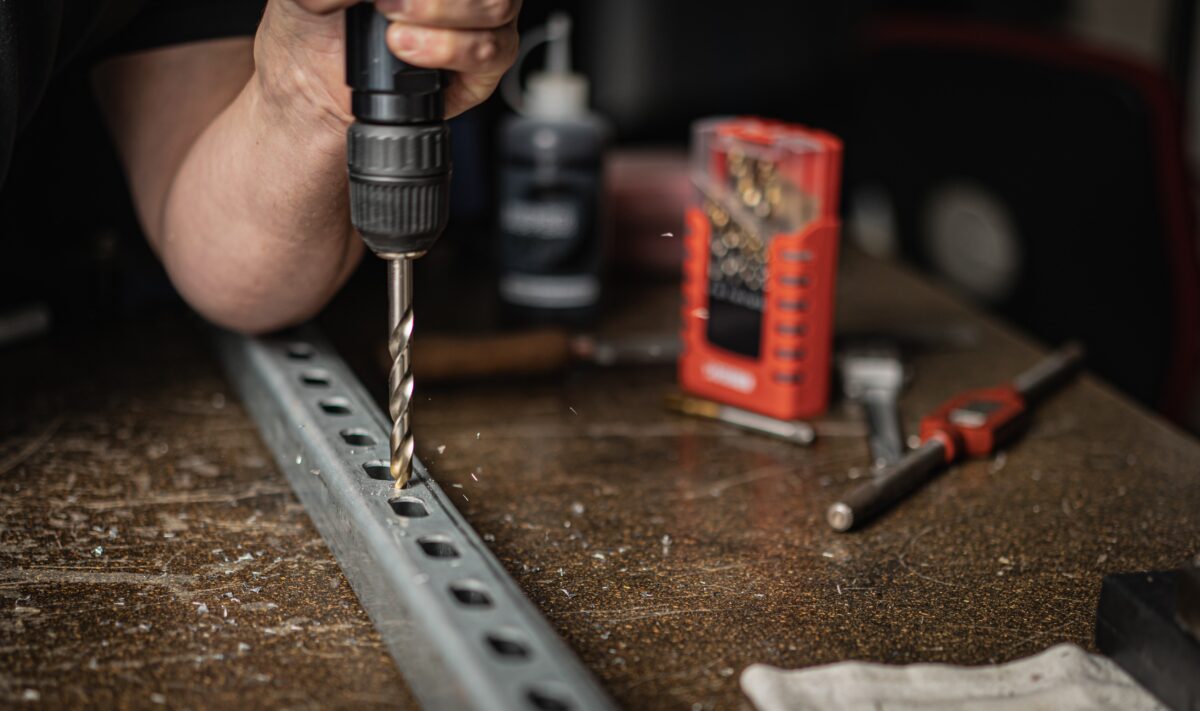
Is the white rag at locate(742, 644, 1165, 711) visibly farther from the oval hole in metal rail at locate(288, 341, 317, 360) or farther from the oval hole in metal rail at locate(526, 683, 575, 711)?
the oval hole in metal rail at locate(288, 341, 317, 360)

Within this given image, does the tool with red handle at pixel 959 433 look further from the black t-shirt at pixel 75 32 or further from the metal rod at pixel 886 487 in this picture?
the black t-shirt at pixel 75 32

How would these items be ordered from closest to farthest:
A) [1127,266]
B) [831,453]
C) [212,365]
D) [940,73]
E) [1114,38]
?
[831,453] < [212,365] < [1127,266] < [940,73] < [1114,38]

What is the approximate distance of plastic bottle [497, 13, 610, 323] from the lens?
1.07m

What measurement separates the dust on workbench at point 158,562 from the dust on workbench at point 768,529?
0.11 meters

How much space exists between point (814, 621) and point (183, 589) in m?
0.33

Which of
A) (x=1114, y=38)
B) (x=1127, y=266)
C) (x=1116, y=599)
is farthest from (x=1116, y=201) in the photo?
(x=1114, y=38)

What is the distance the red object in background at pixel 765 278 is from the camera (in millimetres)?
846

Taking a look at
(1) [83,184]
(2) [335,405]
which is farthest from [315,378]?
(1) [83,184]

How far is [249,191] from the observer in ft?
2.51

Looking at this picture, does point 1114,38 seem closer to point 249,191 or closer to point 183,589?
point 249,191

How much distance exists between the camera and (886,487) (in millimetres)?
731

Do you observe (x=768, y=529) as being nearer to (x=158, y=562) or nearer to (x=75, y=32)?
(x=158, y=562)

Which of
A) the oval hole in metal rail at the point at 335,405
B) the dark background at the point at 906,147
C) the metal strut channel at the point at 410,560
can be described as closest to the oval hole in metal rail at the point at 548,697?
the metal strut channel at the point at 410,560

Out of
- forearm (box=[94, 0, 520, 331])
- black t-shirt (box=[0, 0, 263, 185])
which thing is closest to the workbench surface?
forearm (box=[94, 0, 520, 331])
